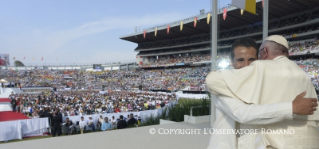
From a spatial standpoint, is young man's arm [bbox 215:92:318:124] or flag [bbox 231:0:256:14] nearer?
young man's arm [bbox 215:92:318:124]

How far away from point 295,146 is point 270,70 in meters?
0.41

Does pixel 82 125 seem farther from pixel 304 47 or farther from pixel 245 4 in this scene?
pixel 304 47

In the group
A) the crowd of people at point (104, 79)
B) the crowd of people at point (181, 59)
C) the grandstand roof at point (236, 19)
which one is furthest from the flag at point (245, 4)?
the crowd of people at point (181, 59)

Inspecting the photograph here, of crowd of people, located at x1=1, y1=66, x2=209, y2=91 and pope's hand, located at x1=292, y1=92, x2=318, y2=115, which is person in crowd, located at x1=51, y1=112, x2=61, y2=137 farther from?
crowd of people, located at x1=1, y1=66, x2=209, y2=91

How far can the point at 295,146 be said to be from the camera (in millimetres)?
1280

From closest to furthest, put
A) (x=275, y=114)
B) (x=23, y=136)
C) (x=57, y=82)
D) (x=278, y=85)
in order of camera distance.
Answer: (x=275, y=114), (x=278, y=85), (x=23, y=136), (x=57, y=82)

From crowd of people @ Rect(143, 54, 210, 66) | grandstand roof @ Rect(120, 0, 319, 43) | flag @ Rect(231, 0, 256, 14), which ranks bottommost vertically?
flag @ Rect(231, 0, 256, 14)

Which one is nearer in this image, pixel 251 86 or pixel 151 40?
pixel 251 86

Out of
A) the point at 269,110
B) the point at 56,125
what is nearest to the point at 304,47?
the point at 56,125

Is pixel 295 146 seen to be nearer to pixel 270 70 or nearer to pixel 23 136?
pixel 270 70

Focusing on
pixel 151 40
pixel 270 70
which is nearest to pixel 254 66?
pixel 270 70

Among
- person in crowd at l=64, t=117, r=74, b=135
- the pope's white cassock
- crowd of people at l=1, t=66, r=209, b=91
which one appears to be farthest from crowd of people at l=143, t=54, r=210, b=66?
the pope's white cassock

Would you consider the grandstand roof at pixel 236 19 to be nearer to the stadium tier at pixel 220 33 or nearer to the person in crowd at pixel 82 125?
the stadium tier at pixel 220 33

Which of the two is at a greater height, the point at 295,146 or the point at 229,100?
the point at 229,100
